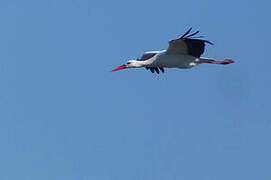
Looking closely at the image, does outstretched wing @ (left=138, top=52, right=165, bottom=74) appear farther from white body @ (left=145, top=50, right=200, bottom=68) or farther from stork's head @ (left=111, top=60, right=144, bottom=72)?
white body @ (left=145, top=50, right=200, bottom=68)

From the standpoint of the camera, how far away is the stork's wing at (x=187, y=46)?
2845 centimetres

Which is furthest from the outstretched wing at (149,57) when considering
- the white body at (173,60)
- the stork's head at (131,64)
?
the white body at (173,60)

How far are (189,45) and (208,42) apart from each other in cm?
124

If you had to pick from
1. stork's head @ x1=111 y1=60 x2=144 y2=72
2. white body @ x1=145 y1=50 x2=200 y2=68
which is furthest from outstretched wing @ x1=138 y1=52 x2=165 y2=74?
white body @ x1=145 y1=50 x2=200 y2=68

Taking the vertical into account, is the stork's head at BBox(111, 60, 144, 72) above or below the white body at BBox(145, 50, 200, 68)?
above

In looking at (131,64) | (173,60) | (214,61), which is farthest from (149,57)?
(214,61)

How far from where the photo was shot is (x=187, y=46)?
28.9 meters

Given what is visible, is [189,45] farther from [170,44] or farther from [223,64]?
[223,64]

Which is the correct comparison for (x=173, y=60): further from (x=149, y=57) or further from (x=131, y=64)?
(x=131, y=64)

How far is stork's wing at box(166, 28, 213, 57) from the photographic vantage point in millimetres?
28453

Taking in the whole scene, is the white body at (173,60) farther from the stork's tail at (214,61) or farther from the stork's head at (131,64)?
the stork's head at (131,64)

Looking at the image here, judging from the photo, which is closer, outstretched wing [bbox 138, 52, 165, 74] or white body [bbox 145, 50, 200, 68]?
white body [bbox 145, 50, 200, 68]

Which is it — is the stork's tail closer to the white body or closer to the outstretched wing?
the white body

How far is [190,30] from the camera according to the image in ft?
89.1
